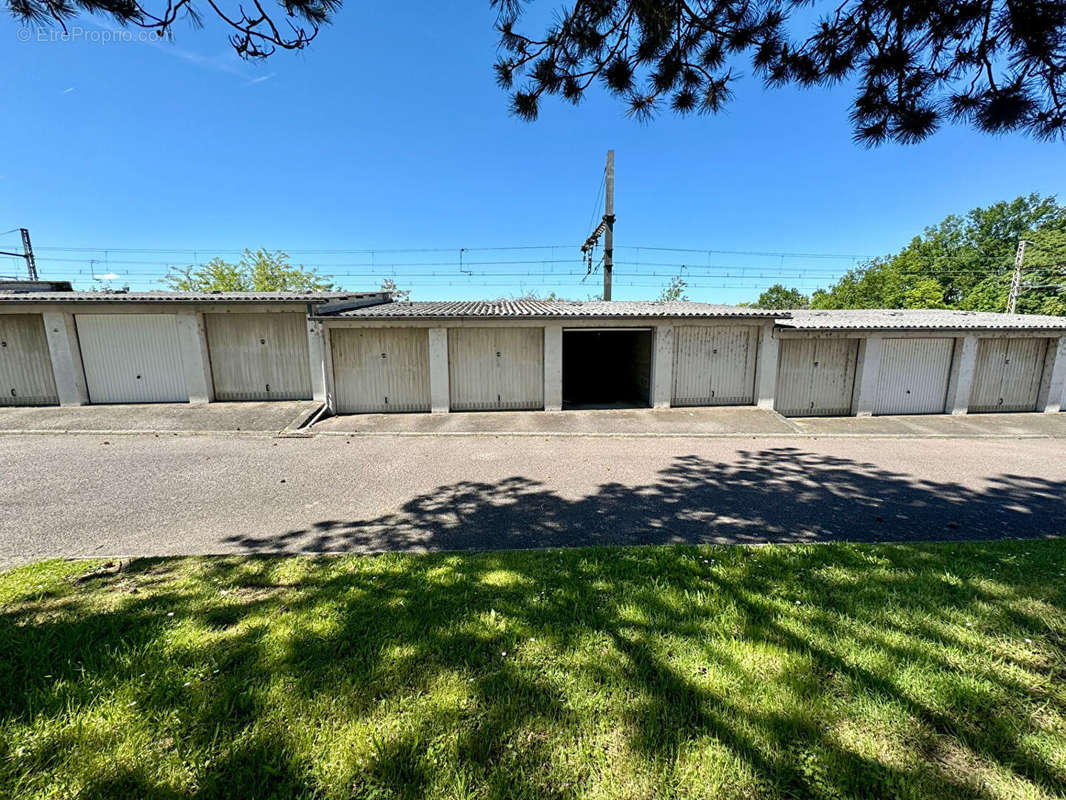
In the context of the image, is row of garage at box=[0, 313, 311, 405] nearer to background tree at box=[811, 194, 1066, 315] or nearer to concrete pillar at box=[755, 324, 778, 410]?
concrete pillar at box=[755, 324, 778, 410]

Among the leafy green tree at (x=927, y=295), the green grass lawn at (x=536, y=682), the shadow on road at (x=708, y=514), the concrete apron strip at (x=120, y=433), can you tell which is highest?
the leafy green tree at (x=927, y=295)

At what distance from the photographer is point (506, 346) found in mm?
11375

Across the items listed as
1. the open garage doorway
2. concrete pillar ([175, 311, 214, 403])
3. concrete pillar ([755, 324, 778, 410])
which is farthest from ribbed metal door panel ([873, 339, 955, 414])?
concrete pillar ([175, 311, 214, 403])

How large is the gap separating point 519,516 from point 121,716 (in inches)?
140

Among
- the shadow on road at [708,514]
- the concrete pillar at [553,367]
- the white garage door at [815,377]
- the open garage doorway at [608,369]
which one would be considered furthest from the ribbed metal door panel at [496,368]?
the white garage door at [815,377]

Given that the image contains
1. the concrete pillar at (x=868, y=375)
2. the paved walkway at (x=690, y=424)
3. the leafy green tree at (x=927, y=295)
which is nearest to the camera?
the paved walkway at (x=690, y=424)

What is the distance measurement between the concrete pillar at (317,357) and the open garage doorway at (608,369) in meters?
6.36

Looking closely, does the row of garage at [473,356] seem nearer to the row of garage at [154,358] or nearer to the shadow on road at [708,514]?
the row of garage at [154,358]

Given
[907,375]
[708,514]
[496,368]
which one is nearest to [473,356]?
[496,368]

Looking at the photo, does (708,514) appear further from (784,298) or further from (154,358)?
(784,298)

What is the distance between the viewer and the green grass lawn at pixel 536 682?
1949 millimetres

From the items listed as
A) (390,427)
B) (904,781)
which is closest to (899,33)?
(904,781)

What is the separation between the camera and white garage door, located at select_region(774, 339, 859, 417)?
11.7m

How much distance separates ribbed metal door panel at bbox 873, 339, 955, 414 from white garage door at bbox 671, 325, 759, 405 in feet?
12.0
